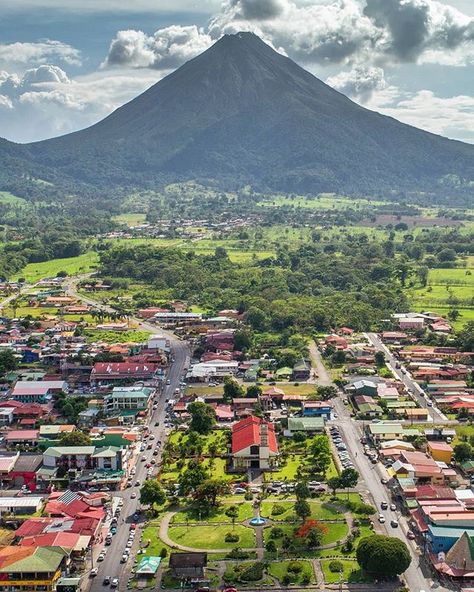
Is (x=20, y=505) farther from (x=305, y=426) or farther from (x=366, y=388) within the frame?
(x=366, y=388)

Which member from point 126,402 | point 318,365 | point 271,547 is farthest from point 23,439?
point 318,365

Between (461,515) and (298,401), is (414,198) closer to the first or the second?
(298,401)

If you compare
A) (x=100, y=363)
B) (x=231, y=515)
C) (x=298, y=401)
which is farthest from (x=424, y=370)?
(x=231, y=515)

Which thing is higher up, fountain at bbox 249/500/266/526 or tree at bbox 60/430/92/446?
tree at bbox 60/430/92/446

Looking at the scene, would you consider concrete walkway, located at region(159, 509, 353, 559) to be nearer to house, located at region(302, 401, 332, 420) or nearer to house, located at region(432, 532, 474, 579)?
house, located at region(432, 532, 474, 579)

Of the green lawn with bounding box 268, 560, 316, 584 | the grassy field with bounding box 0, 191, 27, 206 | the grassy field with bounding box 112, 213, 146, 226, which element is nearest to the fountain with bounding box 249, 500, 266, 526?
the green lawn with bounding box 268, 560, 316, 584

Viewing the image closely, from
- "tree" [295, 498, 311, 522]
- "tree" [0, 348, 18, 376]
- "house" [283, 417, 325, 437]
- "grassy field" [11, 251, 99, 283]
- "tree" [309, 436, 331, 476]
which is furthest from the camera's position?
"grassy field" [11, 251, 99, 283]
